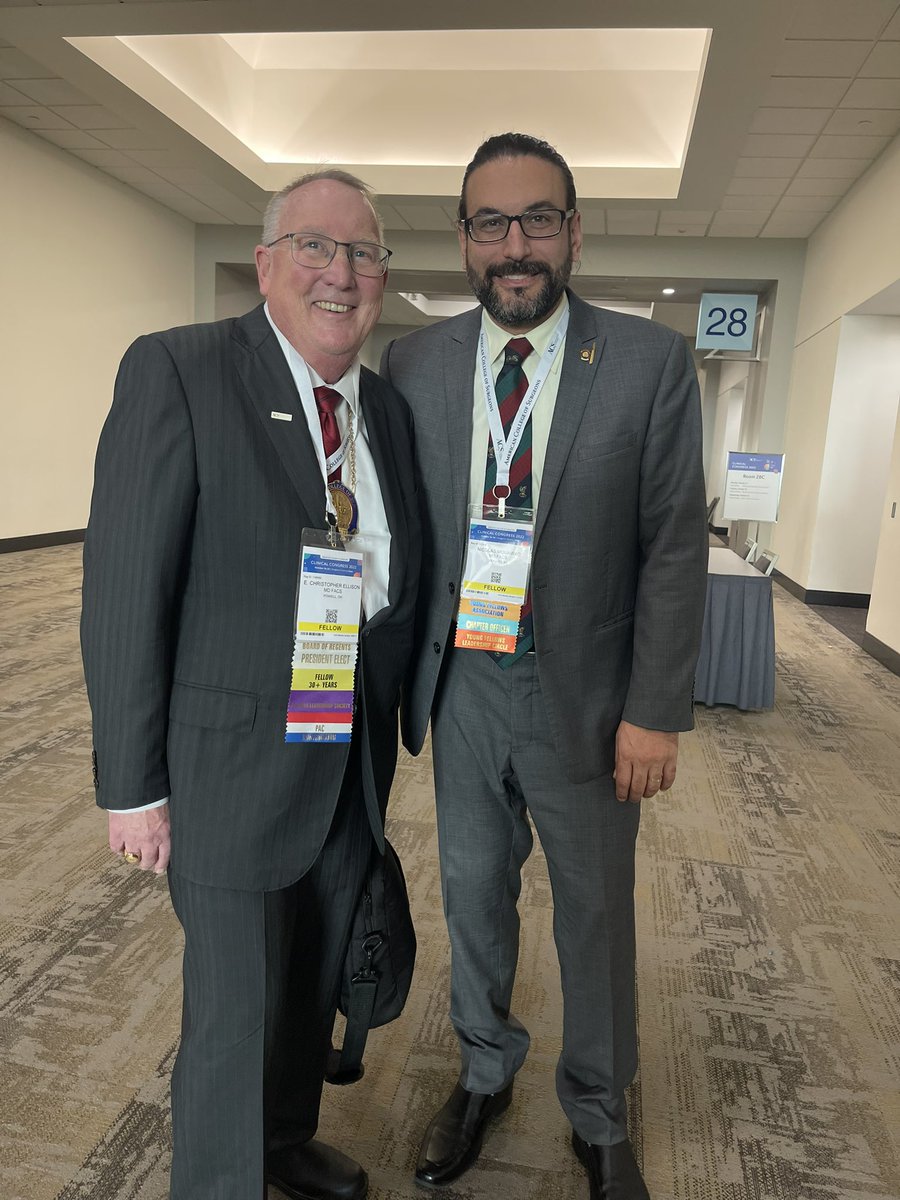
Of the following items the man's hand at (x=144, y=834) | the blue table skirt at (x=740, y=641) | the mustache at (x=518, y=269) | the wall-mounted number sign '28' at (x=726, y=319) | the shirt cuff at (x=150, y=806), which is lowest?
the blue table skirt at (x=740, y=641)

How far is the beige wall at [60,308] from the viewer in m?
8.15

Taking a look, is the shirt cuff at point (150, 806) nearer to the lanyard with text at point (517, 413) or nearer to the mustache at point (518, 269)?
the lanyard with text at point (517, 413)

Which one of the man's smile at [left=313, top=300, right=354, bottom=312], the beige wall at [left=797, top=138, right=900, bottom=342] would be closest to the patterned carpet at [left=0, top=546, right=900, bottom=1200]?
the man's smile at [left=313, top=300, right=354, bottom=312]

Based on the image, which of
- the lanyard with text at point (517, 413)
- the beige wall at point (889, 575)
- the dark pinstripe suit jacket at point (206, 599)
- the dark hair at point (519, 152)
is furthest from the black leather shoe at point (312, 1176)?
the beige wall at point (889, 575)

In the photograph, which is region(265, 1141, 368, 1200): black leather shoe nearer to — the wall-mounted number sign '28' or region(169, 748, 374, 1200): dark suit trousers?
region(169, 748, 374, 1200): dark suit trousers

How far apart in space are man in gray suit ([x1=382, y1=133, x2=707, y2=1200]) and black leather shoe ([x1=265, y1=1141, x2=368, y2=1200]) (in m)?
0.14

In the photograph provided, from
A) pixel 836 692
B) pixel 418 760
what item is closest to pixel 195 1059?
pixel 418 760

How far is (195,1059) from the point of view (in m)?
1.22

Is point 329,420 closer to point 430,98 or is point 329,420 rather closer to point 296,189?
point 296,189

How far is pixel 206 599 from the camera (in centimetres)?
118

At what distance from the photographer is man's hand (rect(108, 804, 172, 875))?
3.97ft

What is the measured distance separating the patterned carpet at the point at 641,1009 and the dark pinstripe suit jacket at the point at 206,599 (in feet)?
2.65

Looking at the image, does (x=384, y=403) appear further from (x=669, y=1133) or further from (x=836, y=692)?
(x=836, y=692)

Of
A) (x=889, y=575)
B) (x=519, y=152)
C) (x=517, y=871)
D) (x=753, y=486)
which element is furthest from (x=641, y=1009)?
(x=889, y=575)
